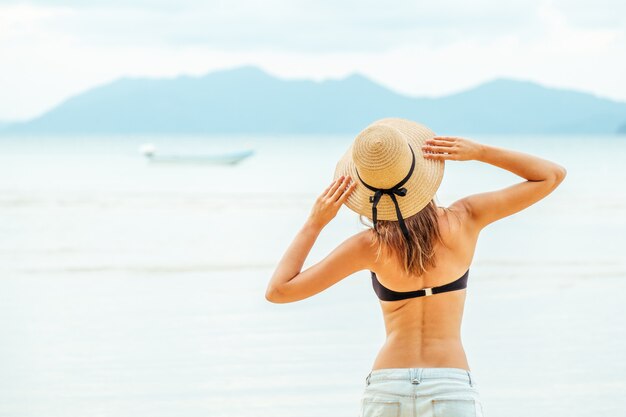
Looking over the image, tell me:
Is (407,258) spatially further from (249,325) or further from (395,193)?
(249,325)

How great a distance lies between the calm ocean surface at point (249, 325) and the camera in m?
4.68

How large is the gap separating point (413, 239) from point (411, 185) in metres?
0.12

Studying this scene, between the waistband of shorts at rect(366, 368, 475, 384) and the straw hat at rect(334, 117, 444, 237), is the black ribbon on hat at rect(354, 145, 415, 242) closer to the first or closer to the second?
the straw hat at rect(334, 117, 444, 237)

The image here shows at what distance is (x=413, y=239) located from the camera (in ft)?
6.82

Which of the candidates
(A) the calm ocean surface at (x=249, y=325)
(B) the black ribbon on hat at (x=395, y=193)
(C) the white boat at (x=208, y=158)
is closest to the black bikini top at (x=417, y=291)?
(B) the black ribbon on hat at (x=395, y=193)

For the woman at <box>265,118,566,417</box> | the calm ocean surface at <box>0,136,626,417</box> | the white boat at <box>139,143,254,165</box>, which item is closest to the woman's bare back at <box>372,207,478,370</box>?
the woman at <box>265,118,566,417</box>

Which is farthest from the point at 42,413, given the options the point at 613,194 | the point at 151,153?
the point at 151,153

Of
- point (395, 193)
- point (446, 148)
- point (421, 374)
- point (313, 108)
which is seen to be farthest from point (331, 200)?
point (313, 108)

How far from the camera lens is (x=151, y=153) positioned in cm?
3612

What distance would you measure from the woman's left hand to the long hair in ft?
0.33

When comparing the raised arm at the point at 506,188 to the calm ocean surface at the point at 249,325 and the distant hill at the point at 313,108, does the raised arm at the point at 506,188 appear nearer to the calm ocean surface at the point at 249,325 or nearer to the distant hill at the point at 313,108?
the calm ocean surface at the point at 249,325

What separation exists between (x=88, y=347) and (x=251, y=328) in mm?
1065

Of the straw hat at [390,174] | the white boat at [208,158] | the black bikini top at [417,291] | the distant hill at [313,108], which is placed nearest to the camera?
the straw hat at [390,174]

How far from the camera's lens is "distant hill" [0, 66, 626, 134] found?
13812 cm
